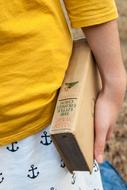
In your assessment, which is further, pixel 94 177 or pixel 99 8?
pixel 94 177

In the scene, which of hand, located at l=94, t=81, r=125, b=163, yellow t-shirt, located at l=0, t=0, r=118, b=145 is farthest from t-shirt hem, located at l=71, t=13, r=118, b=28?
hand, located at l=94, t=81, r=125, b=163

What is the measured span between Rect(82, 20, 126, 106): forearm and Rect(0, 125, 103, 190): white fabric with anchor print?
15 cm

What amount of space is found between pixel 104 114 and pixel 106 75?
71mm

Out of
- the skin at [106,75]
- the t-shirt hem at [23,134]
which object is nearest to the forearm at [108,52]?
the skin at [106,75]

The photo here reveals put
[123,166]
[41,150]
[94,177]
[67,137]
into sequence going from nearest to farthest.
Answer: [67,137]
[41,150]
[94,177]
[123,166]

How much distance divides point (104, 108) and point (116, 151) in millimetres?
899

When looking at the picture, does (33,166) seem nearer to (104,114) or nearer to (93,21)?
(104,114)

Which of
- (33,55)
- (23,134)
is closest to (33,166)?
(23,134)

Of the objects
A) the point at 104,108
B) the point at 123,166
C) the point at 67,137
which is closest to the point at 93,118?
the point at 104,108

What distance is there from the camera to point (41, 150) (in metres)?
0.85

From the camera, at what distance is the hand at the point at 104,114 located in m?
0.86

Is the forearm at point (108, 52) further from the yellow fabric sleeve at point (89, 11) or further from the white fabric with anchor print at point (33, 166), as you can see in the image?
the white fabric with anchor print at point (33, 166)

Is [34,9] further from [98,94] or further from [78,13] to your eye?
[98,94]

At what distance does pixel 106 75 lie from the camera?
866 mm
